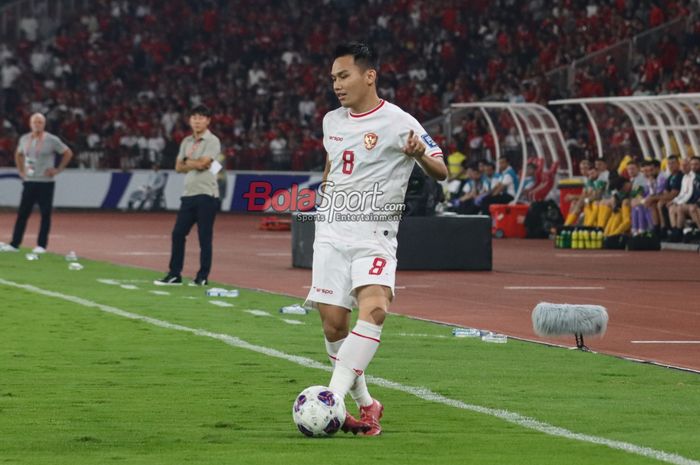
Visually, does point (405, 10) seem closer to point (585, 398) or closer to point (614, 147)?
point (614, 147)

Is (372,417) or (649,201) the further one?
(649,201)

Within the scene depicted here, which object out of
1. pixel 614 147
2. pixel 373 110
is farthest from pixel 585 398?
pixel 614 147

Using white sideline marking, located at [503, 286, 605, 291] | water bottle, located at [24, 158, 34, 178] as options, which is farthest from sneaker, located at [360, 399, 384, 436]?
water bottle, located at [24, 158, 34, 178]

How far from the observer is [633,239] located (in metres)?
28.8

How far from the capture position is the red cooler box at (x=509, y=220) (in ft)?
110

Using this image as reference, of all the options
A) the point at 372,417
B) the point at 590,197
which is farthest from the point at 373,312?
the point at 590,197

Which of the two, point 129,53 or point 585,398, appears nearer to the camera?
point 585,398

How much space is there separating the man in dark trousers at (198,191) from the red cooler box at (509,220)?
15436 millimetres

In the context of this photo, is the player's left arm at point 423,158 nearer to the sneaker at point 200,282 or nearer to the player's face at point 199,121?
the player's face at point 199,121

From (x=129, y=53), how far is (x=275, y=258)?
29024 millimetres

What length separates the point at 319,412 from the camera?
7.87m

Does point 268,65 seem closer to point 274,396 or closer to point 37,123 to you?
point 37,123

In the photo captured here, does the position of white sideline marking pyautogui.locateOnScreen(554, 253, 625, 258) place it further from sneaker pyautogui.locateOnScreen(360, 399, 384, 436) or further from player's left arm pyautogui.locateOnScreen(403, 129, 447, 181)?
sneaker pyautogui.locateOnScreen(360, 399, 384, 436)

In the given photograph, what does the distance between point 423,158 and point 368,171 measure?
1.06 feet
